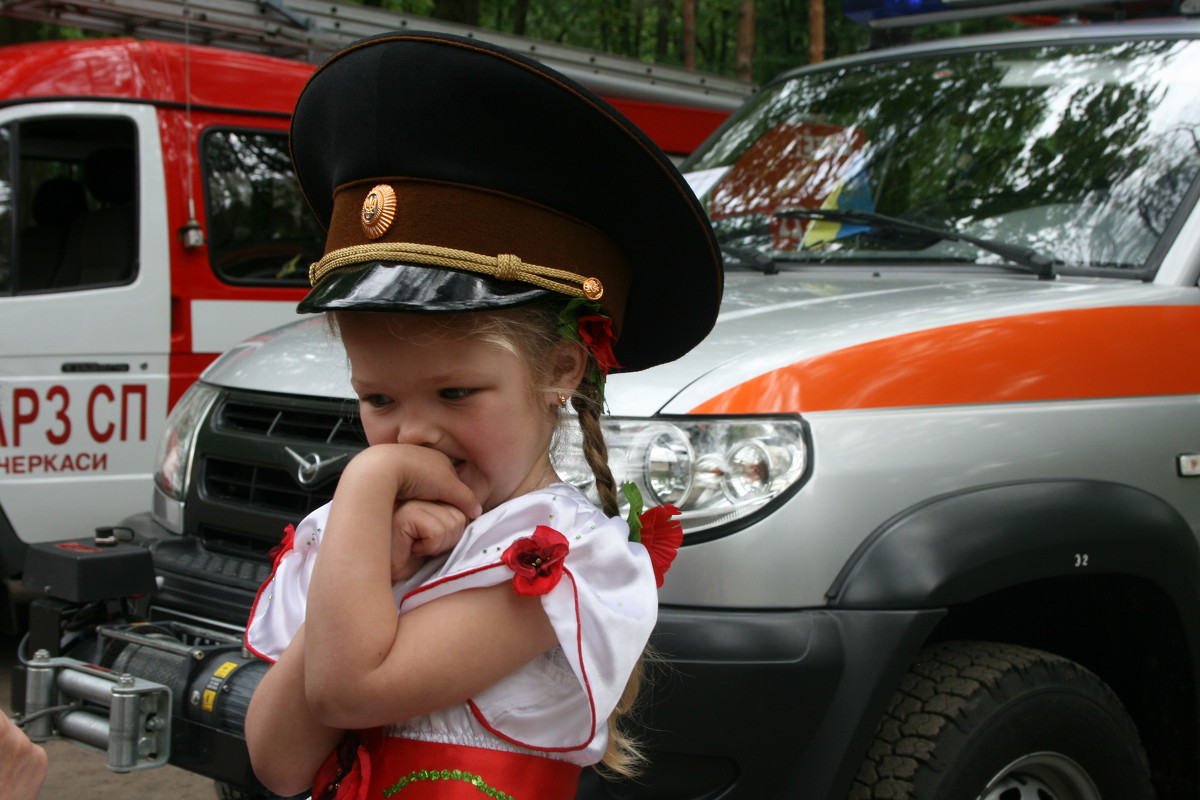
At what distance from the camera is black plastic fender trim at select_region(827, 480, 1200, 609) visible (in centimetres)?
235

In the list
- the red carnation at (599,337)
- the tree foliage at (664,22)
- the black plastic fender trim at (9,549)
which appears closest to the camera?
the red carnation at (599,337)

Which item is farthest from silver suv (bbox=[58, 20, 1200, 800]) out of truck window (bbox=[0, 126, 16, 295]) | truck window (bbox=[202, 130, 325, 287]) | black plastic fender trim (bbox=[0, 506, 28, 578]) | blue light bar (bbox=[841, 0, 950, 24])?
truck window (bbox=[202, 130, 325, 287])

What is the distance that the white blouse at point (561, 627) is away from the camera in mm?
1389

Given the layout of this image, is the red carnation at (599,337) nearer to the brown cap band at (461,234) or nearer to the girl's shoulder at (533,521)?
the brown cap band at (461,234)

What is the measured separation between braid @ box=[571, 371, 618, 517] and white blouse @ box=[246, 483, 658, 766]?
0.52ft

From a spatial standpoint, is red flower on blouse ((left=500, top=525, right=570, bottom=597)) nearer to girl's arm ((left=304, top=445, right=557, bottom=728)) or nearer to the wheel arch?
girl's arm ((left=304, top=445, right=557, bottom=728))

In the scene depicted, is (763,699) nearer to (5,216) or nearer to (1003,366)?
(1003,366)

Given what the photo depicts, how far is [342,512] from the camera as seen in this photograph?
1.34 metres

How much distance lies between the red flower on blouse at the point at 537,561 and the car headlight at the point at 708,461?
0.96 m

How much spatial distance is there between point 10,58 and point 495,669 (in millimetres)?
4971

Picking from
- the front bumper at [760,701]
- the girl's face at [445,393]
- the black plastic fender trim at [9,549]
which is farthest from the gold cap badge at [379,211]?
the black plastic fender trim at [9,549]

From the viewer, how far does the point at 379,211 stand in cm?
145

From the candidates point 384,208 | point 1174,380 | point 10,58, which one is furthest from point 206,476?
point 10,58

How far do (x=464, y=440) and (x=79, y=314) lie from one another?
4380mm
